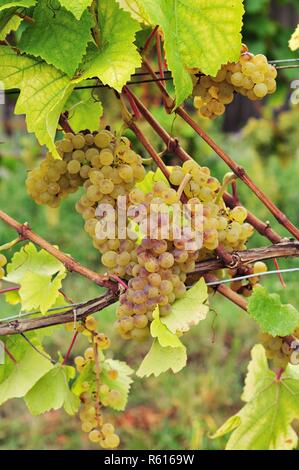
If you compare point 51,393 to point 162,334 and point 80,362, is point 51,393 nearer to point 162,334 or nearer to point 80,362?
point 80,362

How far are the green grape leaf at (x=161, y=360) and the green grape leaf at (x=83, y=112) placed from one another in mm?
360

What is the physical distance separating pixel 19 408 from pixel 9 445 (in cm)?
24

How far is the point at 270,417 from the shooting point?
1.18 metres

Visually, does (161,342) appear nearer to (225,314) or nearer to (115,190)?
(115,190)

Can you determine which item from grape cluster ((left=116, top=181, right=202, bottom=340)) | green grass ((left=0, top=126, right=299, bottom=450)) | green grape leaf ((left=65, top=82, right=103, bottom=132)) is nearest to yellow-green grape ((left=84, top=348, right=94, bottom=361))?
grape cluster ((left=116, top=181, right=202, bottom=340))

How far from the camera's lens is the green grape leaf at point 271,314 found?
3.31 ft

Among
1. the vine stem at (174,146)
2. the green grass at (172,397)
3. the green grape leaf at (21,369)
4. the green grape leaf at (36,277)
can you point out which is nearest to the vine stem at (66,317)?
the green grape leaf at (36,277)

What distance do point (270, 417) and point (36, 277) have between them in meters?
0.43

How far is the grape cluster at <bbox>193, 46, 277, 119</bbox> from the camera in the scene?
100 centimetres

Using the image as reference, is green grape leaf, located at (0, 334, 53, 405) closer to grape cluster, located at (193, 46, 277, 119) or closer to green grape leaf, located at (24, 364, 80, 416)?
green grape leaf, located at (24, 364, 80, 416)

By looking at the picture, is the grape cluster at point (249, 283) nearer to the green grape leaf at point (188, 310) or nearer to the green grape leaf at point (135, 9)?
the green grape leaf at point (188, 310)

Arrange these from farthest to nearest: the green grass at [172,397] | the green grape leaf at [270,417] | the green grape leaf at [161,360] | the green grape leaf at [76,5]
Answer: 1. the green grass at [172,397]
2. the green grape leaf at [270,417]
3. the green grape leaf at [161,360]
4. the green grape leaf at [76,5]

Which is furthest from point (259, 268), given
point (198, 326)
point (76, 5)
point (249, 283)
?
point (198, 326)

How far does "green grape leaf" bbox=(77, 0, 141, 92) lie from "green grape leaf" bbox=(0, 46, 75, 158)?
1.6 inches
